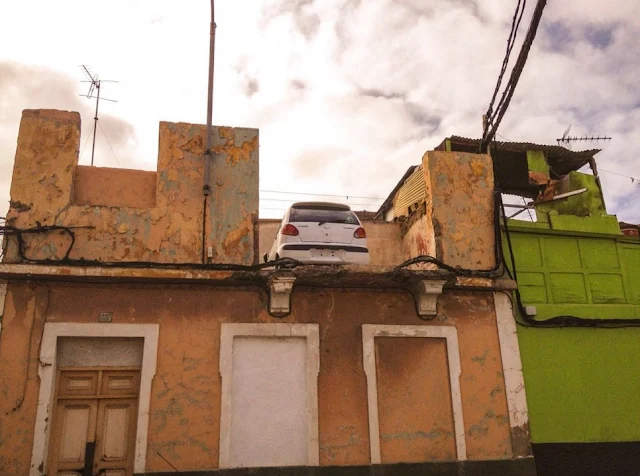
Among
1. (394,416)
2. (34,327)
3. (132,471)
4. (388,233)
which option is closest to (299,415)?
(394,416)

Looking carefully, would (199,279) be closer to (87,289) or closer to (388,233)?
(87,289)

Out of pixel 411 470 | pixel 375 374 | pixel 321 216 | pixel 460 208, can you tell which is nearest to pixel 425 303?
pixel 375 374

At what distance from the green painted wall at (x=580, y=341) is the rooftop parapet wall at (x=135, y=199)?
525 centimetres

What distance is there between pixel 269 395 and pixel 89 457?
2.64 m

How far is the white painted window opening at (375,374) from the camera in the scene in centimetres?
801

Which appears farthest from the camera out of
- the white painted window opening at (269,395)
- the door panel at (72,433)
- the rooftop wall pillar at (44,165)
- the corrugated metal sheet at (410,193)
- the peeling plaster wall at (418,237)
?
the corrugated metal sheet at (410,193)

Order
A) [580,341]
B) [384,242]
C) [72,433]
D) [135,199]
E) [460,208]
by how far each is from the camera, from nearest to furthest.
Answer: [72,433]
[135,199]
[580,341]
[460,208]
[384,242]

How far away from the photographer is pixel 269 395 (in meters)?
8.01

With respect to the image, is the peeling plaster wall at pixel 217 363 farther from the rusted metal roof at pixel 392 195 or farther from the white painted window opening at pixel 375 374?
the rusted metal roof at pixel 392 195

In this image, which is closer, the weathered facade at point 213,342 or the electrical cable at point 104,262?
the weathered facade at point 213,342

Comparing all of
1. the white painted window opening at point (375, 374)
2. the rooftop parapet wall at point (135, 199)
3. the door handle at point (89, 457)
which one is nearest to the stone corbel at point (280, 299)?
the rooftop parapet wall at point (135, 199)

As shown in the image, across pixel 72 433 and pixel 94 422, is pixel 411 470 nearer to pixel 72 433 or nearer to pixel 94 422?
pixel 94 422

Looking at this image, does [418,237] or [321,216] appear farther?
[418,237]

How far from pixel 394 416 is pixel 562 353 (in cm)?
340
